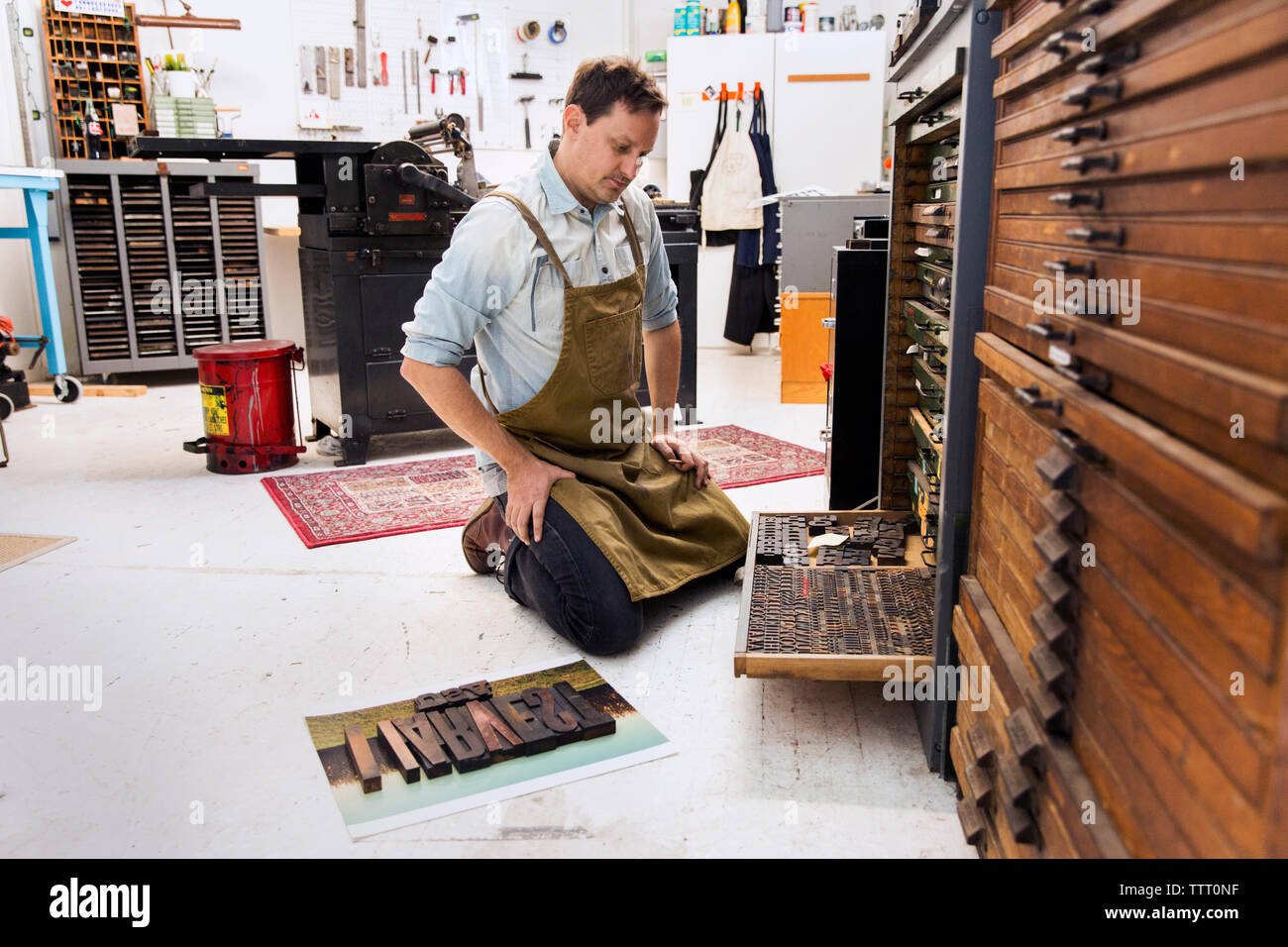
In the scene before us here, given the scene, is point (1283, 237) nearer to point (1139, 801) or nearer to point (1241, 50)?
point (1241, 50)

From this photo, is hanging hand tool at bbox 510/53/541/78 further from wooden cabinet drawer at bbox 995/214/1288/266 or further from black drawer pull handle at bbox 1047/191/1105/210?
black drawer pull handle at bbox 1047/191/1105/210

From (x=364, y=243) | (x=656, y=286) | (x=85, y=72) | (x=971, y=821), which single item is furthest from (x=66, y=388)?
(x=971, y=821)

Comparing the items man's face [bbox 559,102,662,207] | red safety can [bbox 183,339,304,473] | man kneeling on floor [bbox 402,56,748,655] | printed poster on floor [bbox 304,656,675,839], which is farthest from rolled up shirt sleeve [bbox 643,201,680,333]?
red safety can [bbox 183,339,304,473]

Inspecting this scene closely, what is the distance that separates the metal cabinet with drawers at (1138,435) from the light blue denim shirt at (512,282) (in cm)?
105

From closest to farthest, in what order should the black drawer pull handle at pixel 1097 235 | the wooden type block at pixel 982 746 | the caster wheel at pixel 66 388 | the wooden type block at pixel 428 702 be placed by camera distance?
the black drawer pull handle at pixel 1097 235, the wooden type block at pixel 982 746, the wooden type block at pixel 428 702, the caster wheel at pixel 66 388

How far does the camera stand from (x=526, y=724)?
179cm

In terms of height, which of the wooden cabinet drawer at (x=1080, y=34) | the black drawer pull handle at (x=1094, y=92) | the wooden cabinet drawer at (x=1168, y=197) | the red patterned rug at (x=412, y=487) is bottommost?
the red patterned rug at (x=412, y=487)

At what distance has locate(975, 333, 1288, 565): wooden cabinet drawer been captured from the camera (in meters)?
0.66

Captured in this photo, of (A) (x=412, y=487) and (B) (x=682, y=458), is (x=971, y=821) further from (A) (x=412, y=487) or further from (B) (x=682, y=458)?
(A) (x=412, y=487)

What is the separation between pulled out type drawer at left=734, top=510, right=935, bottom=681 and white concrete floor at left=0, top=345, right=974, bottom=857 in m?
0.15

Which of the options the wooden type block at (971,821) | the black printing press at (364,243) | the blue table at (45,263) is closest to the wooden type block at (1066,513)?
the wooden type block at (971,821)

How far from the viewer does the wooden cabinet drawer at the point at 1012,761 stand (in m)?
1.02

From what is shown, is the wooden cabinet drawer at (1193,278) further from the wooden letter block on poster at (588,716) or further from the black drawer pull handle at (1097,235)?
the wooden letter block on poster at (588,716)
